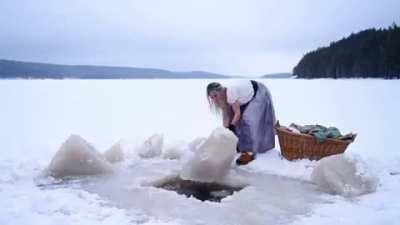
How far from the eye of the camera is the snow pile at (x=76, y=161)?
4938 millimetres

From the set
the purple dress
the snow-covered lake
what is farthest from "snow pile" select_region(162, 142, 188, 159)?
the purple dress

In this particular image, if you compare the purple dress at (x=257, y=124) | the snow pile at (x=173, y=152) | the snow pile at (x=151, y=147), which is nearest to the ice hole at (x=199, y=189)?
the snow pile at (x=173, y=152)

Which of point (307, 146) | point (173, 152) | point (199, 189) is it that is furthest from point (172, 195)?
point (307, 146)

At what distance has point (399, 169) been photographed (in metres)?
5.14

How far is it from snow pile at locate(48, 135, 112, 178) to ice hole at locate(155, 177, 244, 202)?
2.50 feet

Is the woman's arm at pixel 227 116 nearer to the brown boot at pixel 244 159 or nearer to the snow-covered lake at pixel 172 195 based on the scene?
the brown boot at pixel 244 159

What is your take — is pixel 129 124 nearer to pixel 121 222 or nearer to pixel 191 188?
pixel 191 188

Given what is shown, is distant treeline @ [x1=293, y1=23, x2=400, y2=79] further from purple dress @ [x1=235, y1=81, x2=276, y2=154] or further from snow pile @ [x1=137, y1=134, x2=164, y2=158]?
snow pile @ [x1=137, y1=134, x2=164, y2=158]

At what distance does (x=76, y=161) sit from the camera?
4.97 metres

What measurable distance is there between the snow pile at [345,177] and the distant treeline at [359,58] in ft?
159

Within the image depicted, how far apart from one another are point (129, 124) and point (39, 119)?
2.47m

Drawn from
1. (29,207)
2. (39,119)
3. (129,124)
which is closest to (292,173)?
(29,207)

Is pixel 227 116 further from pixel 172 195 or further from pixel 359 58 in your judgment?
pixel 359 58

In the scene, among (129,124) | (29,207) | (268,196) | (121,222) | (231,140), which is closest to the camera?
(121,222)
